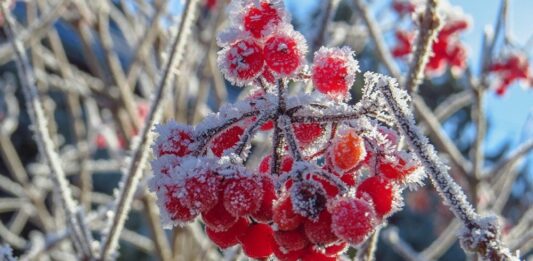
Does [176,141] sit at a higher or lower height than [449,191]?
higher

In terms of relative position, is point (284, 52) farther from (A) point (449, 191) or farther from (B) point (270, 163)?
(A) point (449, 191)

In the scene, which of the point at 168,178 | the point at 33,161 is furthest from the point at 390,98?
the point at 33,161

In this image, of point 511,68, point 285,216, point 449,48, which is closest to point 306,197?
point 285,216

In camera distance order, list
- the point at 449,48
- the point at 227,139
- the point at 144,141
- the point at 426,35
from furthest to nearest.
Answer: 1. the point at 449,48
2. the point at 144,141
3. the point at 426,35
4. the point at 227,139

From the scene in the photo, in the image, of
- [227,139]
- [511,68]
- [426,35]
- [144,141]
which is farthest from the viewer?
[511,68]

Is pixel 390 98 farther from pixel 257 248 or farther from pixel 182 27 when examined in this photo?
pixel 182 27
